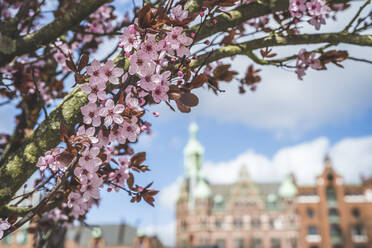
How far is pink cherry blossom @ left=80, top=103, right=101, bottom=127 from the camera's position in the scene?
169 centimetres

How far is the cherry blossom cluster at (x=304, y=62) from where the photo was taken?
2.85m

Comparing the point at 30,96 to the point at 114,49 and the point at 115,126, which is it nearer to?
the point at 114,49

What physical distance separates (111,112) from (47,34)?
1166 millimetres

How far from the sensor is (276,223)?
4434 cm

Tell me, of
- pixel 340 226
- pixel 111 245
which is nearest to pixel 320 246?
pixel 340 226

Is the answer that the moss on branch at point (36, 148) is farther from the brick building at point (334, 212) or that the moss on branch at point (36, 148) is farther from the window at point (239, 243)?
the window at point (239, 243)

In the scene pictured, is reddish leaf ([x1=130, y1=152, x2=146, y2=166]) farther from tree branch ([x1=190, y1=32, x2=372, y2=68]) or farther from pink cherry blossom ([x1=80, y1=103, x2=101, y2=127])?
tree branch ([x1=190, y1=32, x2=372, y2=68])

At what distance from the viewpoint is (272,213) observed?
1777 inches

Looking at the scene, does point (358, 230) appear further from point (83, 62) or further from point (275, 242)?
point (83, 62)

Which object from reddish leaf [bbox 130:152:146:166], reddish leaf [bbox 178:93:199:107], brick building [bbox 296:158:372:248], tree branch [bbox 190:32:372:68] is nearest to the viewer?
reddish leaf [bbox 178:93:199:107]

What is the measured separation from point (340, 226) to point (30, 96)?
→ 139 ft

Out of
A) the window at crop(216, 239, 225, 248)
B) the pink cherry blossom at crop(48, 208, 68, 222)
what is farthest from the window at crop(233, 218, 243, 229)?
the pink cherry blossom at crop(48, 208, 68, 222)

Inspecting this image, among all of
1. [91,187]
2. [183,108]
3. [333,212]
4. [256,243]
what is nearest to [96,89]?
[183,108]

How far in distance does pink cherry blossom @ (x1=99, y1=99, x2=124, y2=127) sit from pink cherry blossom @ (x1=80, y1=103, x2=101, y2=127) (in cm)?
5
